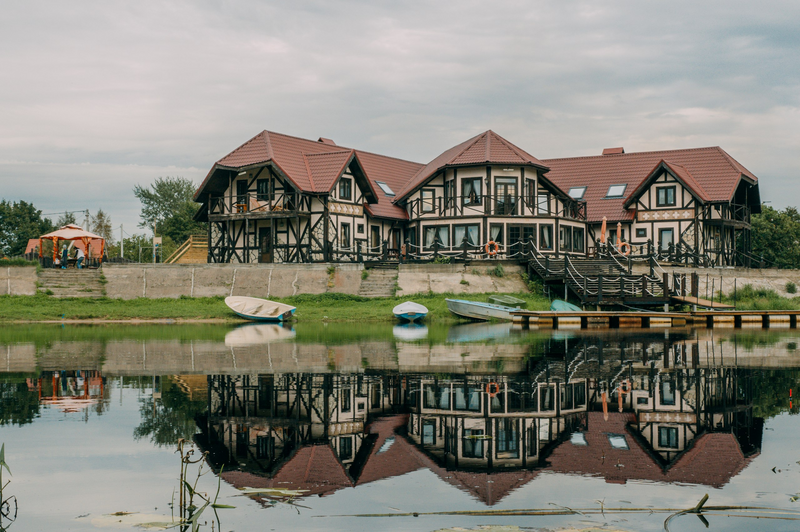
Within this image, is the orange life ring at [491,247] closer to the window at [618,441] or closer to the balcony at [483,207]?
the balcony at [483,207]

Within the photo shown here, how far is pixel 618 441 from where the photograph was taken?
28.8 ft

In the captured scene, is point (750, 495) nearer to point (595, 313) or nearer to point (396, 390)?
point (396, 390)

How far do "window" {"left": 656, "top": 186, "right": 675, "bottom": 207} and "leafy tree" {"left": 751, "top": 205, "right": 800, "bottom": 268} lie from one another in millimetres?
17736

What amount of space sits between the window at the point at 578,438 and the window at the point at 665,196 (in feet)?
136

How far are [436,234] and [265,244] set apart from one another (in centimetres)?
1009

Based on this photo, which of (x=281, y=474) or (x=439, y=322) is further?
(x=439, y=322)

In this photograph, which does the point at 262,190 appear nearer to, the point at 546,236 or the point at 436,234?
the point at 436,234

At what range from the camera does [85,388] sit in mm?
13516

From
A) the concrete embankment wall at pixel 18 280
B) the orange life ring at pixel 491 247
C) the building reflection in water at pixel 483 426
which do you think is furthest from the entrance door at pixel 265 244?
the building reflection in water at pixel 483 426

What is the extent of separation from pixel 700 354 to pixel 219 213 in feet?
110

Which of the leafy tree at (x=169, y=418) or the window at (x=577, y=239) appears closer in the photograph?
the leafy tree at (x=169, y=418)

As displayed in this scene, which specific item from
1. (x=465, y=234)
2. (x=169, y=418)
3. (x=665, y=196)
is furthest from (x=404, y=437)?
(x=665, y=196)

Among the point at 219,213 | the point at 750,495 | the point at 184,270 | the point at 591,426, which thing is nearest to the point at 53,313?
the point at 184,270

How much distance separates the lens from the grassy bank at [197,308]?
33.6 meters
